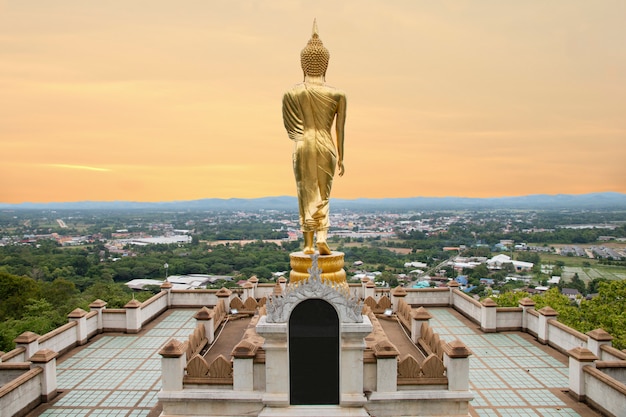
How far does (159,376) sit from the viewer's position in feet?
45.2

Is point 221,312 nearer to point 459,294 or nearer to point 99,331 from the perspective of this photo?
point 99,331

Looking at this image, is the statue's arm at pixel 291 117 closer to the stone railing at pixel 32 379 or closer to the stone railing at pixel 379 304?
the stone railing at pixel 379 304

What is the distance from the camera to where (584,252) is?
95.4 m

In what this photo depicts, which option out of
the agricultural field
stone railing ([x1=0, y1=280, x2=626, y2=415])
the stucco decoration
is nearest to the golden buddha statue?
the stucco decoration

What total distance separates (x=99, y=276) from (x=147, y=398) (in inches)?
1941

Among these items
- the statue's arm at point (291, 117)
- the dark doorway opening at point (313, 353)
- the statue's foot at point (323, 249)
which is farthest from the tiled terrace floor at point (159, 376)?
the statue's arm at point (291, 117)

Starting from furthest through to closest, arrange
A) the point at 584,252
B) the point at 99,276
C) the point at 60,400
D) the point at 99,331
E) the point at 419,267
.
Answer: the point at 584,252 < the point at 419,267 < the point at 99,276 < the point at 99,331 < the point at 60,400

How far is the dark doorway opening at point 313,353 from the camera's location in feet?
34.1

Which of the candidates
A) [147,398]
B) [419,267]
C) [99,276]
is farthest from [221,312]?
[419,267]

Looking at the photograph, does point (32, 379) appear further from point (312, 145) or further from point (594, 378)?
point (594, 378)

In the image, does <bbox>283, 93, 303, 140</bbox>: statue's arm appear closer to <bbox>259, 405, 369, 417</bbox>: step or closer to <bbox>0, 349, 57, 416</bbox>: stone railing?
<bbox>259, 405, 369, 417</bbox>: step

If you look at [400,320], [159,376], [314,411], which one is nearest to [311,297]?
[314,411]

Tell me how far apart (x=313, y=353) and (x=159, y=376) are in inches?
230

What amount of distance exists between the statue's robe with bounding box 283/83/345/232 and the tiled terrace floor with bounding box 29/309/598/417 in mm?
6324
